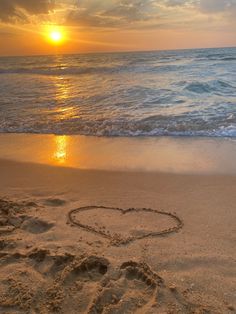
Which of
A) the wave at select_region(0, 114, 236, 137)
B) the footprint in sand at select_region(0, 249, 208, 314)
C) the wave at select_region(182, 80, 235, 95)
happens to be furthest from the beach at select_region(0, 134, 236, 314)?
the wave at select_region(182, 80, 235, 95)

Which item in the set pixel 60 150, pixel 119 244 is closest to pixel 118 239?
pixel 119 244

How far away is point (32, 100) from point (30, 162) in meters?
6.84

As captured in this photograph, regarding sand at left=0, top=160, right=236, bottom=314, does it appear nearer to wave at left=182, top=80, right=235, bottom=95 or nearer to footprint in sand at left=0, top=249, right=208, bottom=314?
footprint in sand at left=0, top=249, right=208, bottom=314

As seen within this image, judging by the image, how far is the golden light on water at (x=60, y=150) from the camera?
548cm

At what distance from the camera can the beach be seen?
2.36m

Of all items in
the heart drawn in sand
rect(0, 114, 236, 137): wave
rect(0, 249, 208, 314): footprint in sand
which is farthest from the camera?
rect(0, 114, 236, 137): wave

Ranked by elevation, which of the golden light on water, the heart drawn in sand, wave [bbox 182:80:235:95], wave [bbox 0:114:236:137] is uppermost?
wave [bbox 182:80:235:95]

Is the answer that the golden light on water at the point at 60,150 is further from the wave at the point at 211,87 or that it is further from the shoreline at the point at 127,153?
the wave at the point at 211,87

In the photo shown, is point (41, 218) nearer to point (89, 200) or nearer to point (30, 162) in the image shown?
point (89, 200)

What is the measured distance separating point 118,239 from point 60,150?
10.6 ft

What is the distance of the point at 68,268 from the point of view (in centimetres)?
265

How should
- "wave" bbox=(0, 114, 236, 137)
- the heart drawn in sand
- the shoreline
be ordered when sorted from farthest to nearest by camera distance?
"wave" bbox=(0, 114, 236, 137)
the shoreline
the heart drawn in sand

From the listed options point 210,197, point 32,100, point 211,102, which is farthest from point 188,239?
point 32,100

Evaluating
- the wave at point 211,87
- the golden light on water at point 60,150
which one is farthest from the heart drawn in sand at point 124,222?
the wave at point 211,87
